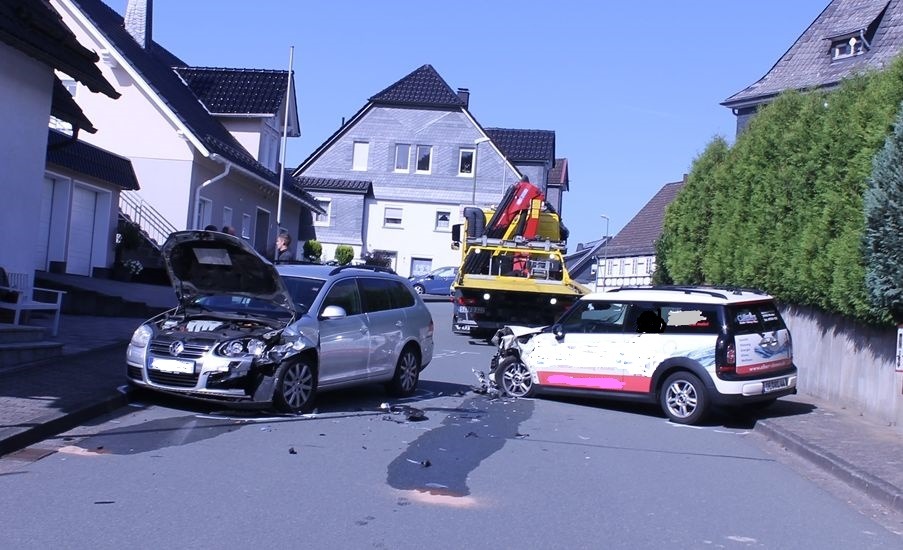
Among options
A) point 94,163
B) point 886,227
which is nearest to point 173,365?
point 886,227

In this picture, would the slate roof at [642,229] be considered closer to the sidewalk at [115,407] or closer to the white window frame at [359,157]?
the white window frame at [359,157]

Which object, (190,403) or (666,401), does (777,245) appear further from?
(190,403)

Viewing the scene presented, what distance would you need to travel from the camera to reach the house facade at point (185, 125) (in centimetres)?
2873

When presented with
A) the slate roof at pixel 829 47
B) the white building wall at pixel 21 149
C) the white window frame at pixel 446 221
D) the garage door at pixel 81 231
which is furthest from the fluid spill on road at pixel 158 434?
the white window frame at pixel 446 221

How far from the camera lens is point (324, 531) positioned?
21.9 ft

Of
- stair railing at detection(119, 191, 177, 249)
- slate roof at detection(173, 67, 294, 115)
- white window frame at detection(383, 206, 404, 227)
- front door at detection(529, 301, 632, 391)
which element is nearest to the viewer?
front door at detection(529, 301, 632, 391)

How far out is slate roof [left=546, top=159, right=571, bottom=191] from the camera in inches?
3019

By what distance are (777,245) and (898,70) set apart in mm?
4480

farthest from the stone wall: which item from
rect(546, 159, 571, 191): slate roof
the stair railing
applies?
rect(546, 159, 571, 191): slate roof

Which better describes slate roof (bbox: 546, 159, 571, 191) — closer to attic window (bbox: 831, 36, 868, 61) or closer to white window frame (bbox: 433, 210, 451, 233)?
white window frame (bbox: 433, 210, 451, 233)

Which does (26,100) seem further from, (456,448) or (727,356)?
(727,356)

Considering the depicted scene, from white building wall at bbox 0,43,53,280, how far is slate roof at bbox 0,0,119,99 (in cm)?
30

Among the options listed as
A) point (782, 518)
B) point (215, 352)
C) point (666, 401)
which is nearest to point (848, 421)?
point (666, 401)

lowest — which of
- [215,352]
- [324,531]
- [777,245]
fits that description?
[324,531]
